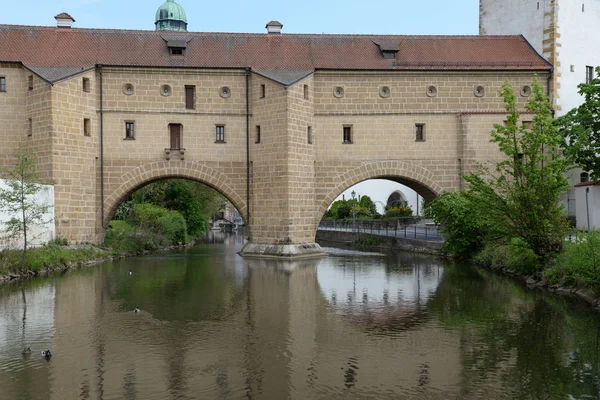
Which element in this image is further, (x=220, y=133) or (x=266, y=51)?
(x=266, y=51)

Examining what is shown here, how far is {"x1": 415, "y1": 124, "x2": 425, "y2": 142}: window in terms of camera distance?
97.7 ft

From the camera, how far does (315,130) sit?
29.3 meters

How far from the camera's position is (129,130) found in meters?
28.7

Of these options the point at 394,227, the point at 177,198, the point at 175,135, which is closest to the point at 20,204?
the point at 175,135

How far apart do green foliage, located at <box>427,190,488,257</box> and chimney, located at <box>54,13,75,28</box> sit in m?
18.9

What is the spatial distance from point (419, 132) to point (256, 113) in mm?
7613

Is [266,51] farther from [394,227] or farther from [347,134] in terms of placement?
[394,227]

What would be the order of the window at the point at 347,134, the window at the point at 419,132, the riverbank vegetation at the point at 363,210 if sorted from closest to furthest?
1. the window at the point at 347,134
2. the window at the point at 419,132
3. the riverbank vegetation at the point at 363,210

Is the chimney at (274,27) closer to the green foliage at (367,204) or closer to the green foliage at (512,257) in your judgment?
the green foliage at (512,257)

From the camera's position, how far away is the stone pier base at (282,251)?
90.1 feet

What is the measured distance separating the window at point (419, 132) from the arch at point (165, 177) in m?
8.55

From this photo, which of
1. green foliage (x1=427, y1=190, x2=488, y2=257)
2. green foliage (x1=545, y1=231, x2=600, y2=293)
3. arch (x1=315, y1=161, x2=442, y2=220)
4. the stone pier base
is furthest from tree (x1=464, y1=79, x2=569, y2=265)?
arch (x1=315, y1=161, x2=442, y2=220)

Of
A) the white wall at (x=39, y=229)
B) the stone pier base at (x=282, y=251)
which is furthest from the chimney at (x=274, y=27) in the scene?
the white wall at (x=39, y=229)

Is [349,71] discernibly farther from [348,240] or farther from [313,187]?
[348,240]
